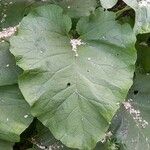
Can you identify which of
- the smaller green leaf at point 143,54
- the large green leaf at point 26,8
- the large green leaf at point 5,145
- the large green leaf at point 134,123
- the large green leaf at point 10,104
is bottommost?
the large green leaf at point 134,123

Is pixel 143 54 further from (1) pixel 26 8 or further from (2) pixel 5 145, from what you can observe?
(2) pixel 5 145

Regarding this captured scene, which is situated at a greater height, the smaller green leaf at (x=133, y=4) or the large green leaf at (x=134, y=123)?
the smaller green leaf at (x=133, y=4)

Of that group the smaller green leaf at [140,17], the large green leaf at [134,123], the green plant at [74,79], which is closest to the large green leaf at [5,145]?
the green plant at [74,79]

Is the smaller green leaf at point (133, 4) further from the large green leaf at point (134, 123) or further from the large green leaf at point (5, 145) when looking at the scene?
the large green leaf at point (5, 145)

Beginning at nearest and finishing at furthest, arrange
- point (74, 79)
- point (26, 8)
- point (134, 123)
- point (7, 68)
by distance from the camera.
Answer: point (74, 79)
point (7, 68)
point (134, 123)
point (26, 8)

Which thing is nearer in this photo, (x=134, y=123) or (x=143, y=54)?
(x=134, y=123)

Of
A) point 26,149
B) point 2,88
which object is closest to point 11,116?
point 2,88

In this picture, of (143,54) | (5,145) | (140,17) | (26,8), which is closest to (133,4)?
(140,17)
